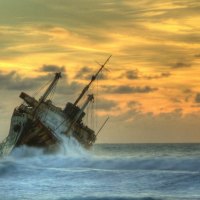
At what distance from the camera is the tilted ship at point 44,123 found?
5897 centimetres

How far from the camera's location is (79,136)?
6469cm

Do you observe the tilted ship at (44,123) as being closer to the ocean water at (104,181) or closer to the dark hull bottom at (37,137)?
the dark hull bottom at (37,137)

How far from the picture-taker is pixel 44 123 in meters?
59.2

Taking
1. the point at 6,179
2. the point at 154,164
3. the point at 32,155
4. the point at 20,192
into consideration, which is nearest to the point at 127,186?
the point at 20,192

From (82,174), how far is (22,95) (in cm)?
2008

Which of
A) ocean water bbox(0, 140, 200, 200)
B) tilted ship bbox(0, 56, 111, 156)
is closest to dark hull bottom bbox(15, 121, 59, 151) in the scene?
tilted ship bbox(0, 56, 111, 156)

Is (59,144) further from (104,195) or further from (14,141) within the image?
(104,195)

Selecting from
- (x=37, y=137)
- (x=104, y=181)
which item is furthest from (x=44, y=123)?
(x=104, y=181)

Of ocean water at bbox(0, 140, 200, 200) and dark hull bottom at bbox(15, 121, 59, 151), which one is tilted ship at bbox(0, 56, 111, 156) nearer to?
dark hull bottom at bbox(15, 121, 59, 151)

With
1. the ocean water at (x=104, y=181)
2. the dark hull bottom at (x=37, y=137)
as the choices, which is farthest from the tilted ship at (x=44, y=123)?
the ocean water at (x=104, y=181)

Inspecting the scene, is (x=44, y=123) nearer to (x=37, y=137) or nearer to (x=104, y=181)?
(x=37, y=137)

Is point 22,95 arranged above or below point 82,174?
above

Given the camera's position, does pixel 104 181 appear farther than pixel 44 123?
No

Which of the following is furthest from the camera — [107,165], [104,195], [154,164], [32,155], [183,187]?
[32,155]
